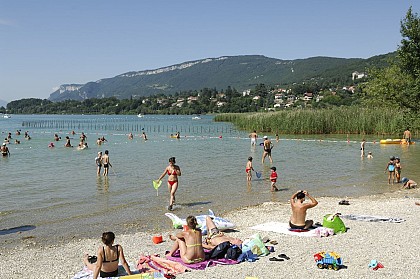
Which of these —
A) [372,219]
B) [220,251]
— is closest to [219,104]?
[372,219]

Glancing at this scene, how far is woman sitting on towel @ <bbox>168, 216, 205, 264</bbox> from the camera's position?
8.78m

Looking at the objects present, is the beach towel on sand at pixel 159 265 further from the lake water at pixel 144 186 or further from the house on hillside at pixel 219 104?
the house on hillside at pixel 219 104

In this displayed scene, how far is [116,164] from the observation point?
27.6 metres

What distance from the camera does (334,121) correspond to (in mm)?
48562

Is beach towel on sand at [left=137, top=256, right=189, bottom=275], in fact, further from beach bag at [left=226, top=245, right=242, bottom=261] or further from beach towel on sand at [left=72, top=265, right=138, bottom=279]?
beach bag at [left=226, top=245, right=242, bottom=261]

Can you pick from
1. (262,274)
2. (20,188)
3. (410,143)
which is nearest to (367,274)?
(262,274)

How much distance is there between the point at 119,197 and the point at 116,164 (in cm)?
1118

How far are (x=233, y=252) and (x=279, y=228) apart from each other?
8.77ft

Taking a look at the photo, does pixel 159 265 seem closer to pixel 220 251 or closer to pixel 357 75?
pixel 220 251

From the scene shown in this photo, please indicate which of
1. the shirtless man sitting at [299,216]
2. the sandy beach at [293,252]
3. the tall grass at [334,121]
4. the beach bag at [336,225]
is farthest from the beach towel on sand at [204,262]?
the tall grass at [334,121]

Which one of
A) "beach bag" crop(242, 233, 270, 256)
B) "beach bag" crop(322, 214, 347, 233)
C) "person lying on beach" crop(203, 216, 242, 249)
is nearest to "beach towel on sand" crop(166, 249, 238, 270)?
"beach bag" crop(242, 233, 270, 256)

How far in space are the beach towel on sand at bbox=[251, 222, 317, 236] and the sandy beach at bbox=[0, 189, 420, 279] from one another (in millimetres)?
213

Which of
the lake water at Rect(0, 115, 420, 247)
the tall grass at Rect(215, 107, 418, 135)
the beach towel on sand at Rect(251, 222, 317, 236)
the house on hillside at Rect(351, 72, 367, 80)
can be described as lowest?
the lake water at Rect(0, 115, 420, 247)

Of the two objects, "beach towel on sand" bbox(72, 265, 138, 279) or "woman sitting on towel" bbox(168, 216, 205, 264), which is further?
"woman sitting on towel" bbox(168, 216, 205, 264)
